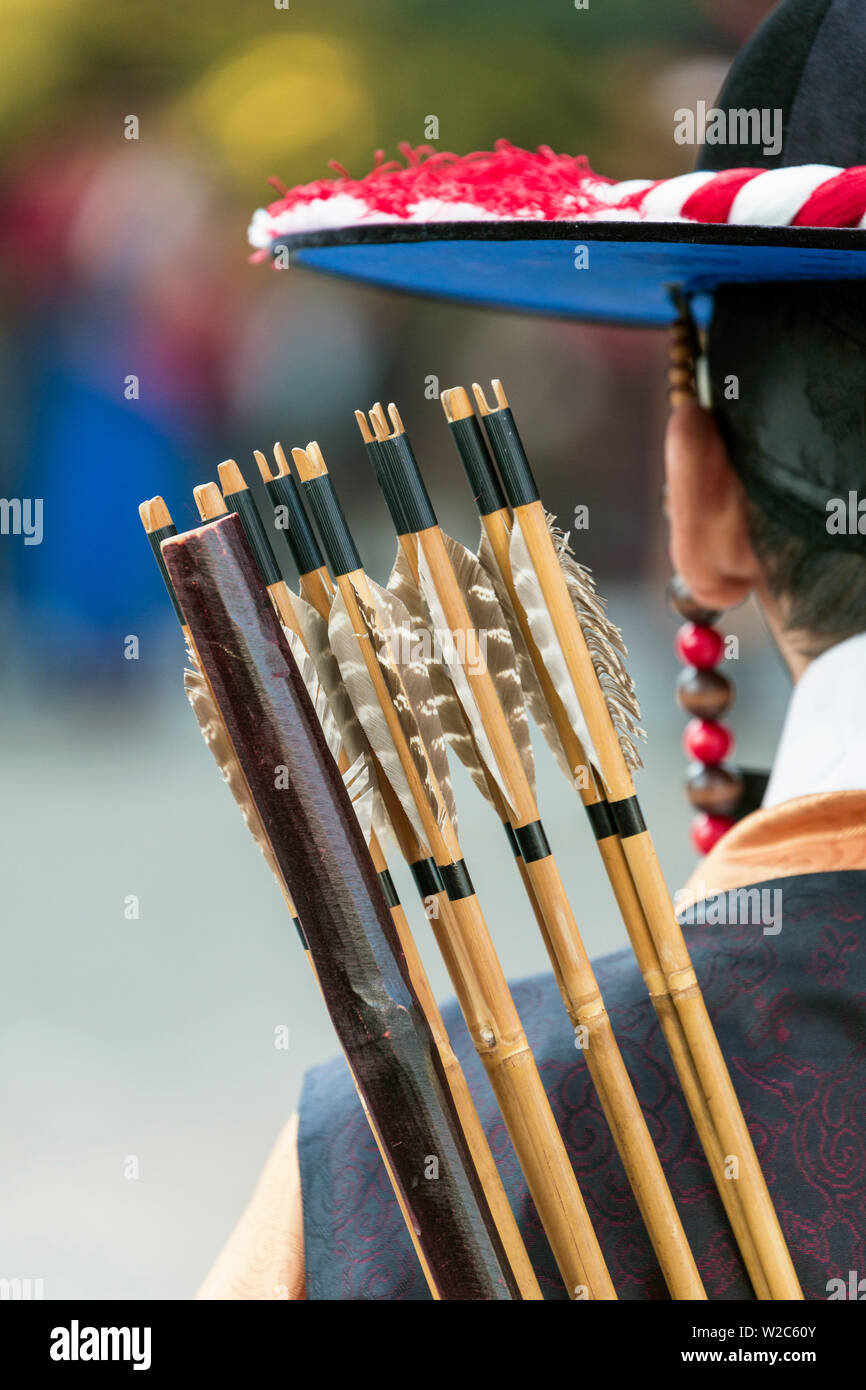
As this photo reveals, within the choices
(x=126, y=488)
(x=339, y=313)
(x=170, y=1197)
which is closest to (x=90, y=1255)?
(x=170, y=1197)

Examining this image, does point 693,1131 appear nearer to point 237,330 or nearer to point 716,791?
point 716,791

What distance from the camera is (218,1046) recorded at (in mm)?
3053

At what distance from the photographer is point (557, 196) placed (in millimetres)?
690

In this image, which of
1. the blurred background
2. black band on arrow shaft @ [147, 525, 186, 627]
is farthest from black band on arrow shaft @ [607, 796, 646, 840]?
the blurred background

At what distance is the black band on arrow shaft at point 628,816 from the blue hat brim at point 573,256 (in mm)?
287

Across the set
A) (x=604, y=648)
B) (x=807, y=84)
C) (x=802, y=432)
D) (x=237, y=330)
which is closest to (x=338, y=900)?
(x=604, y=648)

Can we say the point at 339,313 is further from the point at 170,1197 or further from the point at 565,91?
the point at 170,1197

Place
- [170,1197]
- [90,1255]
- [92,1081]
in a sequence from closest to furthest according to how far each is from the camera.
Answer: [90,1255] < [170,1197] < [92,1081]

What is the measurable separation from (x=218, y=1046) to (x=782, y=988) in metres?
2.61

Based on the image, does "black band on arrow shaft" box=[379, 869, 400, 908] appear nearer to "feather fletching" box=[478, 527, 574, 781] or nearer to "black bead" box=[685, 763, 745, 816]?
"feather fletching" box=[478, 527, 574, 781]

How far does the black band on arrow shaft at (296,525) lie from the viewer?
539 millimetres

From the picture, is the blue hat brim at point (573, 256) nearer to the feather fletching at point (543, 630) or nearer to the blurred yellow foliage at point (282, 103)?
the feather fletching at point (543, 630)

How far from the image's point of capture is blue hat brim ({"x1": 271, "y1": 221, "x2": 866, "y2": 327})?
632mm

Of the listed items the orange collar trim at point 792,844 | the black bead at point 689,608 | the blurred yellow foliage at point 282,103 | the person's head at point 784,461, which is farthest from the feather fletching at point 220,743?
the blurred yellow foliage at point 282,103
